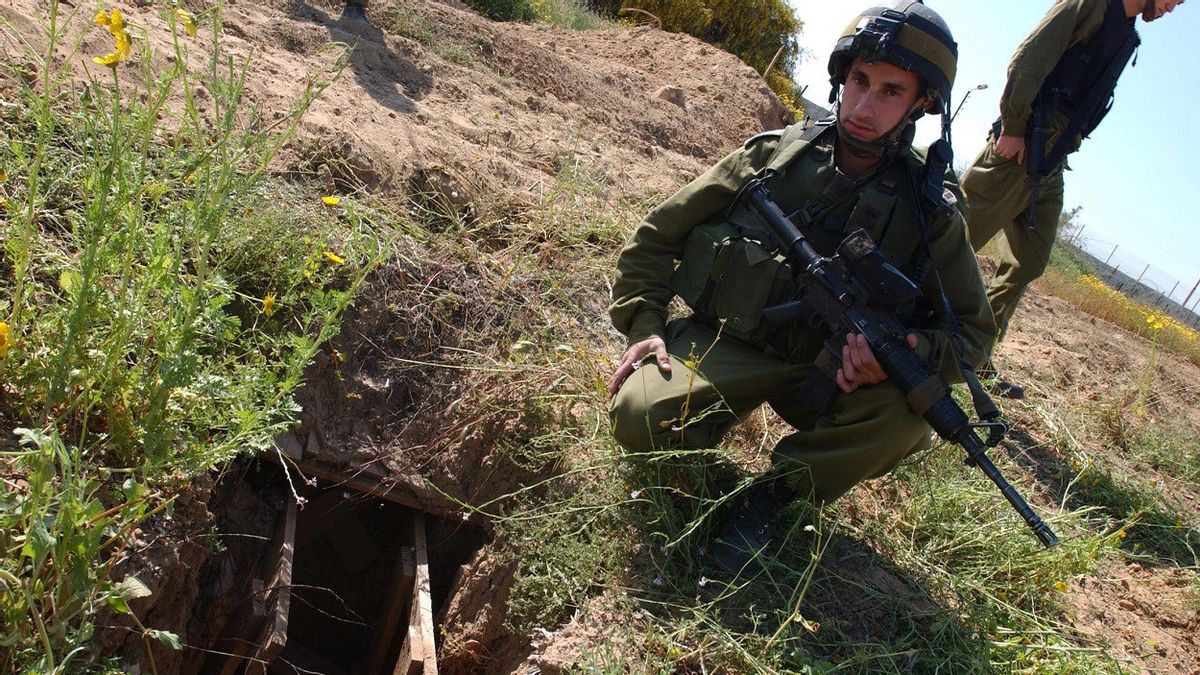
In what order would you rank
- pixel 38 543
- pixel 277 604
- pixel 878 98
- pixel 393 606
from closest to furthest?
pixel 38 543, pixel 878 98, pixel 277 604, pixel 393 606

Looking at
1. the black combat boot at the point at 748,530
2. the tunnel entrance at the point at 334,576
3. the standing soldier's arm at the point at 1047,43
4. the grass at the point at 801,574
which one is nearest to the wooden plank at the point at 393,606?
the tunnel entrance at the point at 334,576

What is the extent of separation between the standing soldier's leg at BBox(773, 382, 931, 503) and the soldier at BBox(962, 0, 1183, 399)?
1623 mm

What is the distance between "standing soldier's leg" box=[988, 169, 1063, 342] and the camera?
401 cm

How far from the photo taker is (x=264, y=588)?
3.02 m

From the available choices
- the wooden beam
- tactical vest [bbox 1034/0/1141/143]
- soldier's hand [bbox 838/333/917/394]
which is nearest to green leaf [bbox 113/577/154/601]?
the wooden beam

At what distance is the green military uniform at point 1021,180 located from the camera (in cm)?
374

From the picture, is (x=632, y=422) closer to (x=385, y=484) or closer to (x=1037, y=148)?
(x=385, y=484)

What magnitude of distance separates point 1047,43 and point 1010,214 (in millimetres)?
733

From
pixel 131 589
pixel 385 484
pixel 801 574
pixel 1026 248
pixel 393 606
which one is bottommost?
pixel 393 606

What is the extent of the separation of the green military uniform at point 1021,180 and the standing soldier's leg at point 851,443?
1.40m

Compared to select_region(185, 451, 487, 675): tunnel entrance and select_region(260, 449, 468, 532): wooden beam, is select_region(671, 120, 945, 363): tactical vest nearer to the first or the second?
select_region(260, 449, 468, 532): wooden beam

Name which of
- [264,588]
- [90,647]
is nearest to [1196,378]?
[264,588]

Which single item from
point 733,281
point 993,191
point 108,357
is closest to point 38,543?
point 108,357

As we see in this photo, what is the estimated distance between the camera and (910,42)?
8.47 feet
